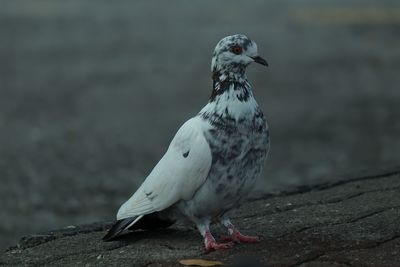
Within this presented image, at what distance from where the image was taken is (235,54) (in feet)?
15.1

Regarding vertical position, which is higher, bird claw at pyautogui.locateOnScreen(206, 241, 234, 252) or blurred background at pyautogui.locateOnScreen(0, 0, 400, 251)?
blurred background at pyautogui.locateOnScreen(0, 0, 400, 251)

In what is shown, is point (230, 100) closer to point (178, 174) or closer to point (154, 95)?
point (178, 174)

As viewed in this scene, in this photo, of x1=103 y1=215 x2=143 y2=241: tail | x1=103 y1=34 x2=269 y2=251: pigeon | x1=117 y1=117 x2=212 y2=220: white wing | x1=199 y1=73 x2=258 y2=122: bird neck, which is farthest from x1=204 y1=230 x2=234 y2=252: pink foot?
x1=199 y1=73 x2=258 y2=122: bird neck

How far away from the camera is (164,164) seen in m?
4.75

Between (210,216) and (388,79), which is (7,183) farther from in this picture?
(388,79)

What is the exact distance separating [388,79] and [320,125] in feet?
10.5

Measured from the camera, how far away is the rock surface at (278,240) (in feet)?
14.8

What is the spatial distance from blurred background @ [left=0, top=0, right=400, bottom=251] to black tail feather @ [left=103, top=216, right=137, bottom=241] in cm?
156

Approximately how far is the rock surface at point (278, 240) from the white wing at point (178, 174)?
0.23 meters

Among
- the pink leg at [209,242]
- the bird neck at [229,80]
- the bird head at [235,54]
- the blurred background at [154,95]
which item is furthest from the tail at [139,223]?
the blurred background at [154,95]

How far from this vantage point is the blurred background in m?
8.85

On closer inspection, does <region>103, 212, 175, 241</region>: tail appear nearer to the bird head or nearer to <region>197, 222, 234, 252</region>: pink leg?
<region>197, 222, 234, 252</region>: pink leg

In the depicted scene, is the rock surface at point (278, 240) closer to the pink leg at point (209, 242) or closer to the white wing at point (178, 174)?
the pink leg at point (209, 242)

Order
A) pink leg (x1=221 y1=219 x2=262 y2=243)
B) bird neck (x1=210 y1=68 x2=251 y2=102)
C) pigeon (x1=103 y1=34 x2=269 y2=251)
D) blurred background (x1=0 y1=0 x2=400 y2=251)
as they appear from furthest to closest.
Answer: blurred background (x1=0 y1=0 x2=400 y2=251) → pink leg (x1=221 y1=219 x2=262 y2=243) → bird neck (x1=210 y1=68 x2=251 y2=102) → pigeon (x1=103 y1=34 x2=269 y2=251)
